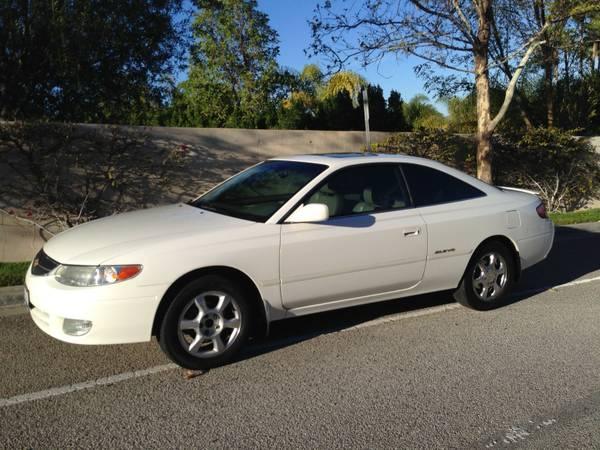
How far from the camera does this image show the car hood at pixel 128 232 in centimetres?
425

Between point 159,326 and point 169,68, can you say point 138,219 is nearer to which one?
point 159,326

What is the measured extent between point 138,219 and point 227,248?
0.98 meters

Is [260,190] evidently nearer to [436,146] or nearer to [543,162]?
[436,146]

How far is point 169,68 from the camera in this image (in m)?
11.2

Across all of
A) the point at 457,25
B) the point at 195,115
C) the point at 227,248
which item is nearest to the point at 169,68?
the point at 457,25

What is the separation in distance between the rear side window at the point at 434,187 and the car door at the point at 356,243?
122 millimetres

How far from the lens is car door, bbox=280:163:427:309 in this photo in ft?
15.6

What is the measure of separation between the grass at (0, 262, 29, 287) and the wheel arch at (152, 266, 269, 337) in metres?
3.17

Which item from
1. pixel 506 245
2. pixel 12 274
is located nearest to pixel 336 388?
pixel 506 245

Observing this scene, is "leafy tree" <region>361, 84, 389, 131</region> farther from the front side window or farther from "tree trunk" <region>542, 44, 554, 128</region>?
the front side window

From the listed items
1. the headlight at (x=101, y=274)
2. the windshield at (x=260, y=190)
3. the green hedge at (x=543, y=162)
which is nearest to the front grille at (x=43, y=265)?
the headlight at (x=101, y=274)

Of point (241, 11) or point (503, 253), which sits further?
point (241, 11)

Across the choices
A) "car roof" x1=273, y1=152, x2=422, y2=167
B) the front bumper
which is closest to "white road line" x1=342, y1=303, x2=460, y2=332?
"car roof" x1=273, y1=152, x2=422, y2=167

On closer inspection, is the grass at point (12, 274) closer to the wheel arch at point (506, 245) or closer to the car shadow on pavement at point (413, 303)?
the car shadow on pavement at point (413, 303)
